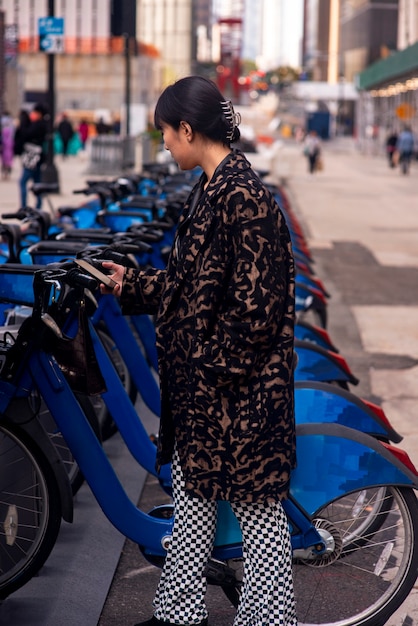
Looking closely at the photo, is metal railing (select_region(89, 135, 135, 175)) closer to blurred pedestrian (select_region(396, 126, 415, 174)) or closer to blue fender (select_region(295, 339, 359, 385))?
blurred pedestrian (select_region(396, 126, 415, 174))

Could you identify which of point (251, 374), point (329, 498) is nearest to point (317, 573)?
point (329, 498)

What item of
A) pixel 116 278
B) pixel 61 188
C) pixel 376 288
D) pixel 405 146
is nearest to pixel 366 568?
pixel 116 278

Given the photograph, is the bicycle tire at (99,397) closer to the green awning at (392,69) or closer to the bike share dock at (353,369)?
the bike share dock at (353,369)

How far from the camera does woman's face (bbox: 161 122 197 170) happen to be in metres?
2.93

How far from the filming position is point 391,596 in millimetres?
3404

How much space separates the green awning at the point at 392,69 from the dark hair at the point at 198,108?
180ft

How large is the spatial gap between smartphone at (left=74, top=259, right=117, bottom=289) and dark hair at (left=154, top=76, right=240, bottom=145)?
540 millimetres

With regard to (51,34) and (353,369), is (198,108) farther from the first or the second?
(51,34)

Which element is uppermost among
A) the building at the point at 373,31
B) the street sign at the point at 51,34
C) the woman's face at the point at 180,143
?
the building at the point at 373,31

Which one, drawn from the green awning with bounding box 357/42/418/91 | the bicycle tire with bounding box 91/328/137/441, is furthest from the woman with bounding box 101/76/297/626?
the green awning with bounding box 357/42/418/91

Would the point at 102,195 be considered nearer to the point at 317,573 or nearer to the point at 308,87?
the point at 317,573

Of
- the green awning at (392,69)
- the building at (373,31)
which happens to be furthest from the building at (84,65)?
the building at (373,31)

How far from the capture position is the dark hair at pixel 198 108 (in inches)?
114

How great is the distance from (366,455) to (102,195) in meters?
4.82
